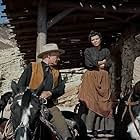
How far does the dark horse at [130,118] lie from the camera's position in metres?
6.37

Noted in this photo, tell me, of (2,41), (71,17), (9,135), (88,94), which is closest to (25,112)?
(9,135)

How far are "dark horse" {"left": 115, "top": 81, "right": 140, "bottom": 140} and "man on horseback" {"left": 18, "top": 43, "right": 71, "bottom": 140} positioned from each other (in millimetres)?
1224

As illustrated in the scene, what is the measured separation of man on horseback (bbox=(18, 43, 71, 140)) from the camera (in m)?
5.40

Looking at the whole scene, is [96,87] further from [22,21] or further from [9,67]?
[9,67]

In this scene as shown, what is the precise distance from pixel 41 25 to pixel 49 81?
3364mm

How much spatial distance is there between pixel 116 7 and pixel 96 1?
1.34 feet

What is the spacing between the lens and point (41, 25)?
8750mm

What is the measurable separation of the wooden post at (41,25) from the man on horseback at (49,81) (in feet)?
9.52

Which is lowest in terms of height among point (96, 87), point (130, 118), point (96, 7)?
point (130, 118)

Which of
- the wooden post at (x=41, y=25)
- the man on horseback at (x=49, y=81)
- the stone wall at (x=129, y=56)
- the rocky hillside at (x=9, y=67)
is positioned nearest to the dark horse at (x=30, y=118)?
the man on horseback at (x=49, y=81)

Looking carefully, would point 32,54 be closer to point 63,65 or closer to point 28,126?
point 63,65

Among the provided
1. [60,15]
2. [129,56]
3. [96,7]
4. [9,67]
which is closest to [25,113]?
[60,15]

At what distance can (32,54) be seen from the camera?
15.3 metres

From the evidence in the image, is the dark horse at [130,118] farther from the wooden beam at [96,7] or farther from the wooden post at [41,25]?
the wooden beam at [96,7]
